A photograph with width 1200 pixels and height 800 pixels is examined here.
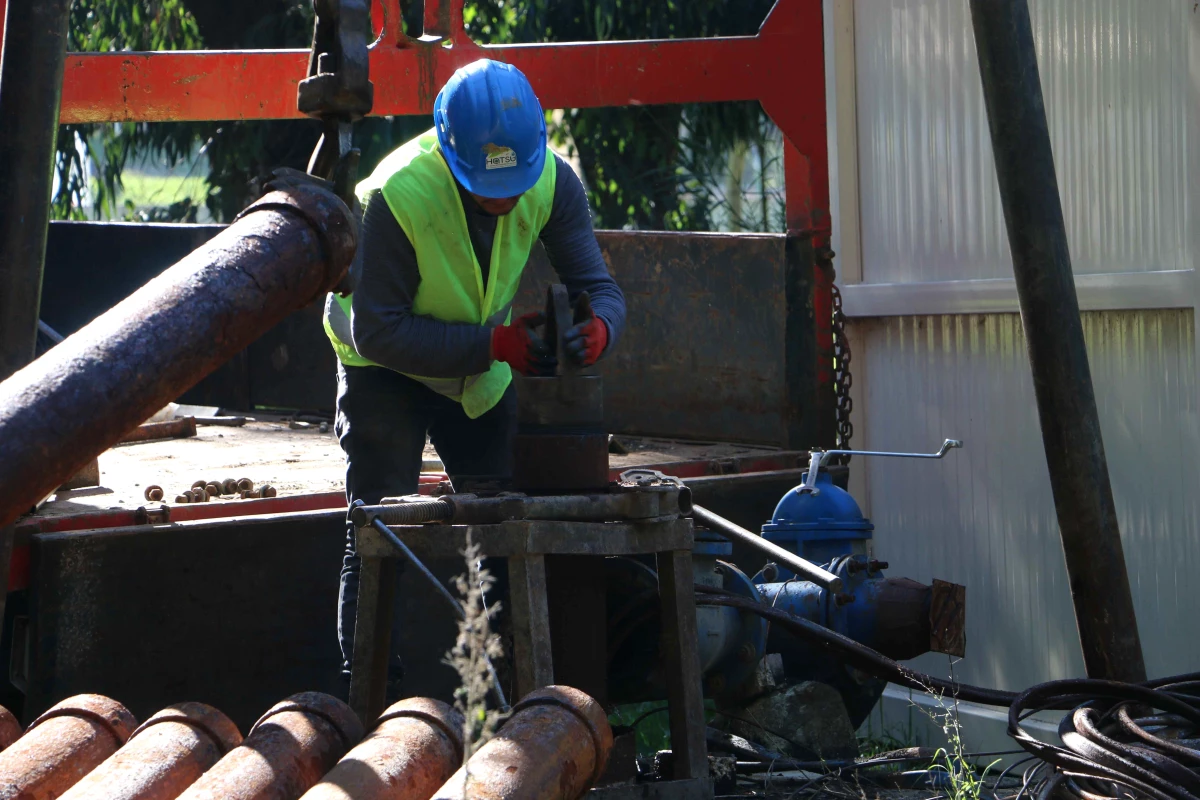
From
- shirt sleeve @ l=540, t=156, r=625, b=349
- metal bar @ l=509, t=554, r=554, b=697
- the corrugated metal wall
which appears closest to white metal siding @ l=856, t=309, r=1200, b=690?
the corrugated metal wall

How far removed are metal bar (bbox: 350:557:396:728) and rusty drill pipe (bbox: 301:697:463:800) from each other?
66cm

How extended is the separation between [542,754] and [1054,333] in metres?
1.80

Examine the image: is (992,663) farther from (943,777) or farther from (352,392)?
(352,392)

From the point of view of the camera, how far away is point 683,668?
321cm

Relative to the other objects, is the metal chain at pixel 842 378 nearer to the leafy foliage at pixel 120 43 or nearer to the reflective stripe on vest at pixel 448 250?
the reflective stripe on vest at pixel 448 250

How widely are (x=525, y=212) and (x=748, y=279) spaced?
1.84 meters

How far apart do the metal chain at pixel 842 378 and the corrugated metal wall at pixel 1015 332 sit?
127mm

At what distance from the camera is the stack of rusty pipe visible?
2.28 meters

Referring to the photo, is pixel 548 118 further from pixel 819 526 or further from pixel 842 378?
pixel 819 526

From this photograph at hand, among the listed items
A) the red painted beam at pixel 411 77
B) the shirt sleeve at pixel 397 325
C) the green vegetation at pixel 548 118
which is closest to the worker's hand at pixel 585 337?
the shirt sleeve at pixel 397 325

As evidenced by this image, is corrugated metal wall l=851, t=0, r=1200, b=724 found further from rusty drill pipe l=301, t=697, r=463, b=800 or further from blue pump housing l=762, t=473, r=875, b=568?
rusty drill pipe l=301, t=697, r=463, b=800

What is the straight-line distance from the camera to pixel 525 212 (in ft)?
11.9

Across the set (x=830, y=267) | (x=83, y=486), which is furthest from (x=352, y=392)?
(x=830, y=267)

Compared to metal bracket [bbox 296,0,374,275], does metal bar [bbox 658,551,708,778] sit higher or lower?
lower
